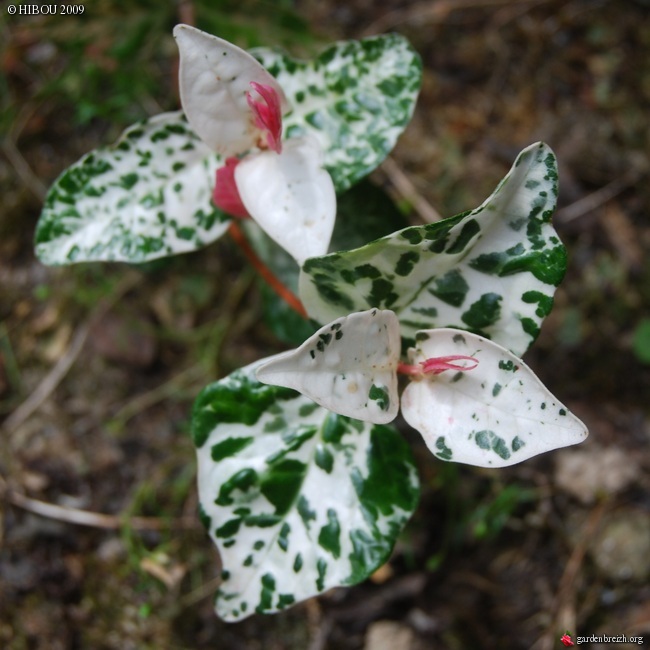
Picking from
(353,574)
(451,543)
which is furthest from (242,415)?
(451,543)

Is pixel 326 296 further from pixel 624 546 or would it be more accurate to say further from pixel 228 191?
pixel 624 546

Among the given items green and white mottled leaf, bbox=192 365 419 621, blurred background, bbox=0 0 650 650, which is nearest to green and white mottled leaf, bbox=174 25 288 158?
green and white mottled leaf, bbox=192 365 419 621

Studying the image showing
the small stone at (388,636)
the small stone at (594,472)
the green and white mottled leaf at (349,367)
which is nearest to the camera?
the green and white mottled leaf at (349,367)

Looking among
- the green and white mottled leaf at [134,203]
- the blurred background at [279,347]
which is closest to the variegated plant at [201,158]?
the green and white mottled leaf at [134,203]

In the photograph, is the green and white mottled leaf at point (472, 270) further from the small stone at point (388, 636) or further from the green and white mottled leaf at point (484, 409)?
the small stone at point (388, 636)

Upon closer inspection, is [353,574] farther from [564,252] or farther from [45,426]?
[45,426]

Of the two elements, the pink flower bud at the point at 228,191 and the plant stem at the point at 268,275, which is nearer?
the pink flower bud at the point at 228,191
